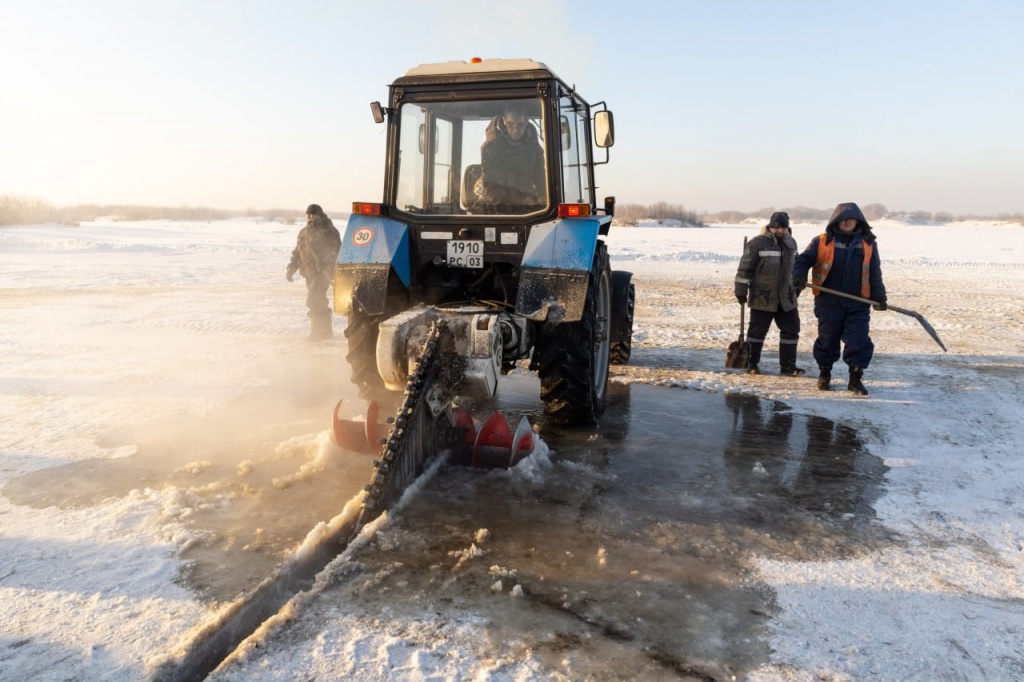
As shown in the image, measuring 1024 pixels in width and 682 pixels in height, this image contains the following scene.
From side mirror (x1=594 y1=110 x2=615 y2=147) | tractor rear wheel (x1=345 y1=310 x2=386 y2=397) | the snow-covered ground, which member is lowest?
the snow-covered ground

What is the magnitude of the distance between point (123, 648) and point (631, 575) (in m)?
1.95

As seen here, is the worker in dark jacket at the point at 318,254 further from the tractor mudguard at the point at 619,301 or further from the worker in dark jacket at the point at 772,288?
the worker in dark jacket at the point at 772,288

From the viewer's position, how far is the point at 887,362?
742cm

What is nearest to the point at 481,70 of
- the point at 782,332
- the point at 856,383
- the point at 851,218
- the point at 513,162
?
the point at 513,162

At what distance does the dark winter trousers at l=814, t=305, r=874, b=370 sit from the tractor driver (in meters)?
3.25

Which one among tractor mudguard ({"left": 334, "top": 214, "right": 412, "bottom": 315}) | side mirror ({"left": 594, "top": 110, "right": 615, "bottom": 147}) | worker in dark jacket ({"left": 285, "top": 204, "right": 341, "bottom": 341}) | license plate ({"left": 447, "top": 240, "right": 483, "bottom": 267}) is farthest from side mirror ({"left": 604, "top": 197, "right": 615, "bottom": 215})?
worker in dark jacket ({"left": 285, "top": 204, "right": 341, "bottom": 341})

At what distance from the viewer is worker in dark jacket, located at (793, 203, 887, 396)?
6.17 metres

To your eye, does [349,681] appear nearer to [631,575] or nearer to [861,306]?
[631,575]

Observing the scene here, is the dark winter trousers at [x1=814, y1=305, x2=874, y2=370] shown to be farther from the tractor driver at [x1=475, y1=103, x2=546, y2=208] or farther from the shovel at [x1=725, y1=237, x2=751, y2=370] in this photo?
the tractor driver at [x1=475, y1=103, x2=546, y2=208]

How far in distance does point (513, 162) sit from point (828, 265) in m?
3.37

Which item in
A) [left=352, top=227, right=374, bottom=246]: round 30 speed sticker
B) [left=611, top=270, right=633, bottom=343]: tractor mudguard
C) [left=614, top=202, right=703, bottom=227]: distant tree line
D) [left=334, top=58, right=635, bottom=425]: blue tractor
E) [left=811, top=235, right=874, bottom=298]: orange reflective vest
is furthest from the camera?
[left=614, top=202, right=703, bottom=227]: distant tree line

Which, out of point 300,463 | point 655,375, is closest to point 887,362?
point 655,375

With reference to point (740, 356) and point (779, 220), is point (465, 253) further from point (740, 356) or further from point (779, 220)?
point (779, 220)

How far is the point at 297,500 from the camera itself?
141 inches
